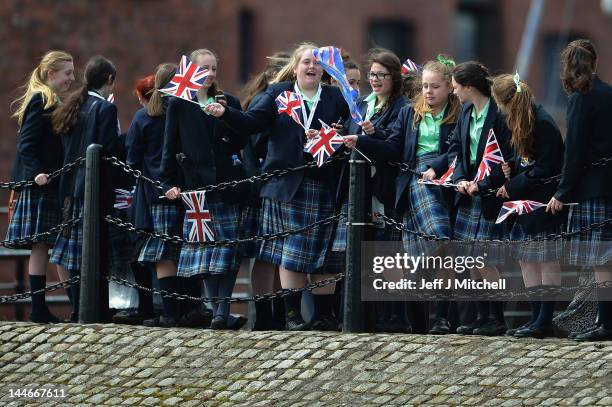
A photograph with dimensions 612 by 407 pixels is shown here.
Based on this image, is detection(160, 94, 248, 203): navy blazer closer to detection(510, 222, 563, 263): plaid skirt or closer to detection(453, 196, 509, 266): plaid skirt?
detection(453, 196, 509, 266): plaid skirt

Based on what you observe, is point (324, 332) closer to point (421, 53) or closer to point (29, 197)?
point (29, 197)

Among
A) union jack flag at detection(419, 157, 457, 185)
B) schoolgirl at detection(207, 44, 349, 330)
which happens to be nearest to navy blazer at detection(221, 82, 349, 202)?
schoolgirl at detection(207, 44, 349, 330)

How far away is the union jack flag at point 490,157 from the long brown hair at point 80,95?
3322mm

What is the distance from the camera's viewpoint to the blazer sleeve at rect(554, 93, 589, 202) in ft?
38.1

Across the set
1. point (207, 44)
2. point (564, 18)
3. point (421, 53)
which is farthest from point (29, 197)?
point (564, 18)

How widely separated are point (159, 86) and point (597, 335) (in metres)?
3.82

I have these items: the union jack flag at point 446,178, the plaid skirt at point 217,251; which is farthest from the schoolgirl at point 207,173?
the union jack flag at point 446,178

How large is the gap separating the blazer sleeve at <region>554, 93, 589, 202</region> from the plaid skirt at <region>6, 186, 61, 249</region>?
14.2ft

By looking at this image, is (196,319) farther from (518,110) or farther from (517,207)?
(518,110)

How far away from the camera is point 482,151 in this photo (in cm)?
1228

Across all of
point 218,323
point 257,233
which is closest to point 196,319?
point 218,323

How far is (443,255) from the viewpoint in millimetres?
12281

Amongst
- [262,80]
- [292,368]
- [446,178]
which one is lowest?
[292,368]

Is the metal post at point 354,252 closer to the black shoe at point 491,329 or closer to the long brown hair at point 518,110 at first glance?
the black shoe at point 491,329
